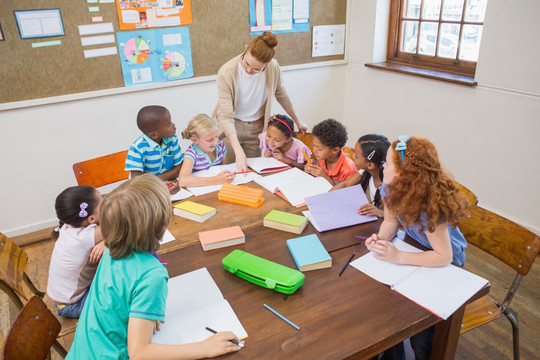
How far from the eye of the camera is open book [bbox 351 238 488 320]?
1.23m

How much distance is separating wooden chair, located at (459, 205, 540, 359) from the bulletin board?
2.44 m

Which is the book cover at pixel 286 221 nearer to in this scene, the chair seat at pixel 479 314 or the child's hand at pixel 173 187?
the child's hand at pixel 173 187

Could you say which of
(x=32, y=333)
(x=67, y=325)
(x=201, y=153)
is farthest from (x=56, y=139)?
(x=32, y=333)

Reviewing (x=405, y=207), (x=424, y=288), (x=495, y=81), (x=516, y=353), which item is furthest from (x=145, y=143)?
(x=495, y=81)

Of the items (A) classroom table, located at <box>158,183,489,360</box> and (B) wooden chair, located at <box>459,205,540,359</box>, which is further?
(B) wooden chair, located at <box>459,205,540,359</box>

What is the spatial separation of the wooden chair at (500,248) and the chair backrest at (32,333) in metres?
1.40

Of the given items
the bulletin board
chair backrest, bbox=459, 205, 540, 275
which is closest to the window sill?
the bulletin board

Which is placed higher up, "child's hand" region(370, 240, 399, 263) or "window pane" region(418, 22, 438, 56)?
"window pane" region(418, 22, 438, 56)

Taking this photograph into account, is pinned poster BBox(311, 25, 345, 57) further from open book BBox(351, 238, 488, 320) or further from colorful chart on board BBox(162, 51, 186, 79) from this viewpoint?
open book BBox(351, 238, 488, 320)

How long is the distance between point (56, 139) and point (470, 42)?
3242mm

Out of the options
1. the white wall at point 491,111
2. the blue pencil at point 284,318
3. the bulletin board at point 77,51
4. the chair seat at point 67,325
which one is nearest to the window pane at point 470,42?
the white wall at point 491,111

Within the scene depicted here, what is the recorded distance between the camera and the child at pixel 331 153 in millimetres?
2234

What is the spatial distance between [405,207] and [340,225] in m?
0.32

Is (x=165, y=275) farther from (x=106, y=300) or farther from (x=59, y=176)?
(x=59, y=176)
